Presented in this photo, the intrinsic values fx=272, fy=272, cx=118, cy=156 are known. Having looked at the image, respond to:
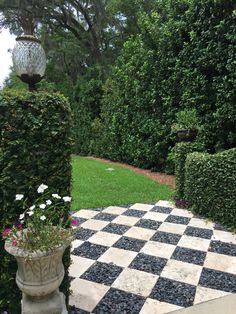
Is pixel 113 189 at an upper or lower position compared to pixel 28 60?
lower

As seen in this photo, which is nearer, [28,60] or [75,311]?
[75,311]

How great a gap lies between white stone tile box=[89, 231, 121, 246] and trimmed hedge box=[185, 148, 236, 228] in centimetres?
154

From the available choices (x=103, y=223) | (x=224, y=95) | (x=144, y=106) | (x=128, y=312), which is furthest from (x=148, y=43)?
(x=128, y=312)

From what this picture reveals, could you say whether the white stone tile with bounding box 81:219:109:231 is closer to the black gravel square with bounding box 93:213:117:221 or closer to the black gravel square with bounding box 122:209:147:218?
the black gravel square with bounding box 93:213:117:221

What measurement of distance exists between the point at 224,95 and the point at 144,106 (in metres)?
2.95

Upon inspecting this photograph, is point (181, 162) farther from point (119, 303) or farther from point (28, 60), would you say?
point (28, 60)

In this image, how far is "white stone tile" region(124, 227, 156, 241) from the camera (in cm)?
360

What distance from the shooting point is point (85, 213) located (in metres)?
4.59

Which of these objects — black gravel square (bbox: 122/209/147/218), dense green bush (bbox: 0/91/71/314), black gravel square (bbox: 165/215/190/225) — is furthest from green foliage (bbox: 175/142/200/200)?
dense green bush (bbox: 0/91/71/314)

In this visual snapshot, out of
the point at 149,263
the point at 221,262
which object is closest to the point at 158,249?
the point at 149,263

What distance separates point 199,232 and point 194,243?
0.38 meters

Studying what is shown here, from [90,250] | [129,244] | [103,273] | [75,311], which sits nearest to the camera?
[75,311]

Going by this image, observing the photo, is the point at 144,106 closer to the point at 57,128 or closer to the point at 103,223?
the point at 103,223

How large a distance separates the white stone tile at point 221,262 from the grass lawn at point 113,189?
2.27m
